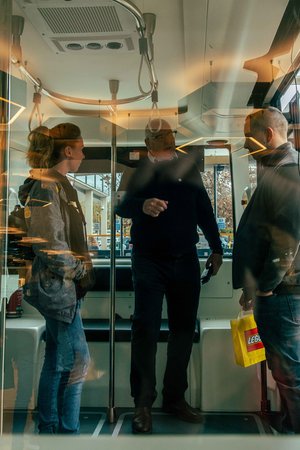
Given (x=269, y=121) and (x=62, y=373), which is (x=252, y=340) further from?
(x=269, y=121)

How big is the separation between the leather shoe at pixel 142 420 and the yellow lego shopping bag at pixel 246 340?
1.40 ft

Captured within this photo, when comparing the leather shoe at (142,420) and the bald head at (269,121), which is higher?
the bald head at (269,121)

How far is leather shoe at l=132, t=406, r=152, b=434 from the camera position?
1.57 m

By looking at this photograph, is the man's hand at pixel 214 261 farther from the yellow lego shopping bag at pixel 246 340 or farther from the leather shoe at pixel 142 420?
the leather shoe at pixel 142 420

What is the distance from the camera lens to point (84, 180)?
183 cm

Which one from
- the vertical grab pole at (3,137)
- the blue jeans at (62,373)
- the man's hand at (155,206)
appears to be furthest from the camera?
the man's hand at (155,206)

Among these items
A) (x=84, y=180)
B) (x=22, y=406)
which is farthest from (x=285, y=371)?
(x=84, y=180)

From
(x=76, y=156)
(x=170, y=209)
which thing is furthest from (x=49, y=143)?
(x=170, y=209)

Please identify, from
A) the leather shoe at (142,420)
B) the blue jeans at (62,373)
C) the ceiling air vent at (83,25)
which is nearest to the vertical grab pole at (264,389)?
the leather shoe at (142,420)

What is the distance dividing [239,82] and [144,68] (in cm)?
50

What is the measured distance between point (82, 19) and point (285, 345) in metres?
1.43

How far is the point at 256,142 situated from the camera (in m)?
1.81

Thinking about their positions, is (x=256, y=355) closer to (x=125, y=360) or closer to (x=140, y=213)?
(x=125, y=360)

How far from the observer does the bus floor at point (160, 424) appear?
1501 millimetres
